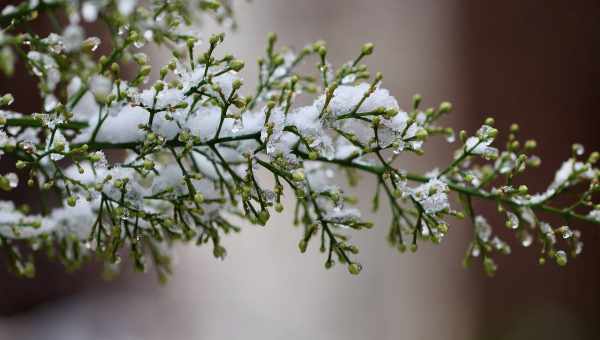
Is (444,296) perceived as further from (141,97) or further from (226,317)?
(141,97)

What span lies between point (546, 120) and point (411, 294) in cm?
64

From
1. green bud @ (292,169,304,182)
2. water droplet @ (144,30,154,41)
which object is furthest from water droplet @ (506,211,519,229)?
water droplet @ (144,30,154,41)

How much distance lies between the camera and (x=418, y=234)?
48 cm

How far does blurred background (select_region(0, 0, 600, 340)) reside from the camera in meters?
1.77

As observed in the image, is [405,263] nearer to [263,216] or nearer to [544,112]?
[544,112]

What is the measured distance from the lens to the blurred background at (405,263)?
5.82ft

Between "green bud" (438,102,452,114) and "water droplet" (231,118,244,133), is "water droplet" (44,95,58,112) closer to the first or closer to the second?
"water droplet" (231,118,244,133)

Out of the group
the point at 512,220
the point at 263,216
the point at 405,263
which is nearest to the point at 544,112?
the point at 405,263

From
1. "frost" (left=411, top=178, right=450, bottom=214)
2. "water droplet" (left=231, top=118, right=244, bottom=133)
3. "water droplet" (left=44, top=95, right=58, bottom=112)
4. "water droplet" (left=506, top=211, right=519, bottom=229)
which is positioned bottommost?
"water droplet" (left=506, top=211, right=519, bottom=229)

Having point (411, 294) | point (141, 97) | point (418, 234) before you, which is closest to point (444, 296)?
point (411, 294)

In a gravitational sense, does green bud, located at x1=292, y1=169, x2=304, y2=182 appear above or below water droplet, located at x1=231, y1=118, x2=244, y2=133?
below

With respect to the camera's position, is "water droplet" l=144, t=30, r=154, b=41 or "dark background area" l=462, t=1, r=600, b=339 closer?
"water droplet" l=144, t=30, r=154, b=41

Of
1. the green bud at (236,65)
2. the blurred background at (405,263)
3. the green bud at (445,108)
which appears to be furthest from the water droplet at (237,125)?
the blurred background at (405,263)

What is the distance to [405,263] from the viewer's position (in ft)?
6.57
